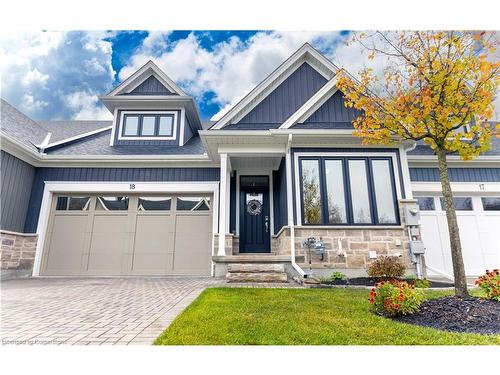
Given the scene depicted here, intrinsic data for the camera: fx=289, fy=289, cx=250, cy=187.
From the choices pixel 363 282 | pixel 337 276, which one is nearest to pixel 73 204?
pixel 337 276

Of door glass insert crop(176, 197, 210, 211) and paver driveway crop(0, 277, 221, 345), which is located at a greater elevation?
door glass insert crop(176, 197, 210, 211)

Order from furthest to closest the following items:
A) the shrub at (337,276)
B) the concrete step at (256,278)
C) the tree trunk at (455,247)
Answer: the concrete step at (256,278), the shrub at (337,276), the tree trunk at (455,247)

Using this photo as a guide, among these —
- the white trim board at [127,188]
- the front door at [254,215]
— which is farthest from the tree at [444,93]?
the white trim board at [127,188]

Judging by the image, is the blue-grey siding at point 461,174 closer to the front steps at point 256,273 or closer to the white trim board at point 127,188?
the front steps at point 256,273

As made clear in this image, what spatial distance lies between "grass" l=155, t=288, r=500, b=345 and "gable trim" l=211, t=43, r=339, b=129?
5229 millimetres

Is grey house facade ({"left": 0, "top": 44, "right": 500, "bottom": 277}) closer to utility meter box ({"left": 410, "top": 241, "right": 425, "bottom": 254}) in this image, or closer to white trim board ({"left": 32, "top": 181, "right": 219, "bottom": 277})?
white trim board ({"left": 32, "top": 181, "right": 219, "bottom": 277})

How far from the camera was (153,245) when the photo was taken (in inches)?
346

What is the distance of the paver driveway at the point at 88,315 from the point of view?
8.43 ft

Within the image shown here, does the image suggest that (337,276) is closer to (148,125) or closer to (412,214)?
(412,214)

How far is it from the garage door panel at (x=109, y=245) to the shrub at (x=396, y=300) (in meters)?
7.45

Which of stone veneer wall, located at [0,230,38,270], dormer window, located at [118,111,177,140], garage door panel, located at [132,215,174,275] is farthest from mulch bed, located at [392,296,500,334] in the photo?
stone veneer wall, located at [0,230,38,270]

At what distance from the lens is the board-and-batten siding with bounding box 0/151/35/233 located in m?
7.81

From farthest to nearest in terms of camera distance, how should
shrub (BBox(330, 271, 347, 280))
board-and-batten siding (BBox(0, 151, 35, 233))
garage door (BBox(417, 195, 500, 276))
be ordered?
garage door (BBox(417, 195, 500, 276)), board-and-batten siding (BBox(0, 151, 35, 233)), shrub (BBox(330, 271, 347, 280))

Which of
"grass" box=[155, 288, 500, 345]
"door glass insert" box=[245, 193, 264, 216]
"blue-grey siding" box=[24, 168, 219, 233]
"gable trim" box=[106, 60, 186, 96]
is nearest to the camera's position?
"grass" box=[155, 288, 500, 345]
